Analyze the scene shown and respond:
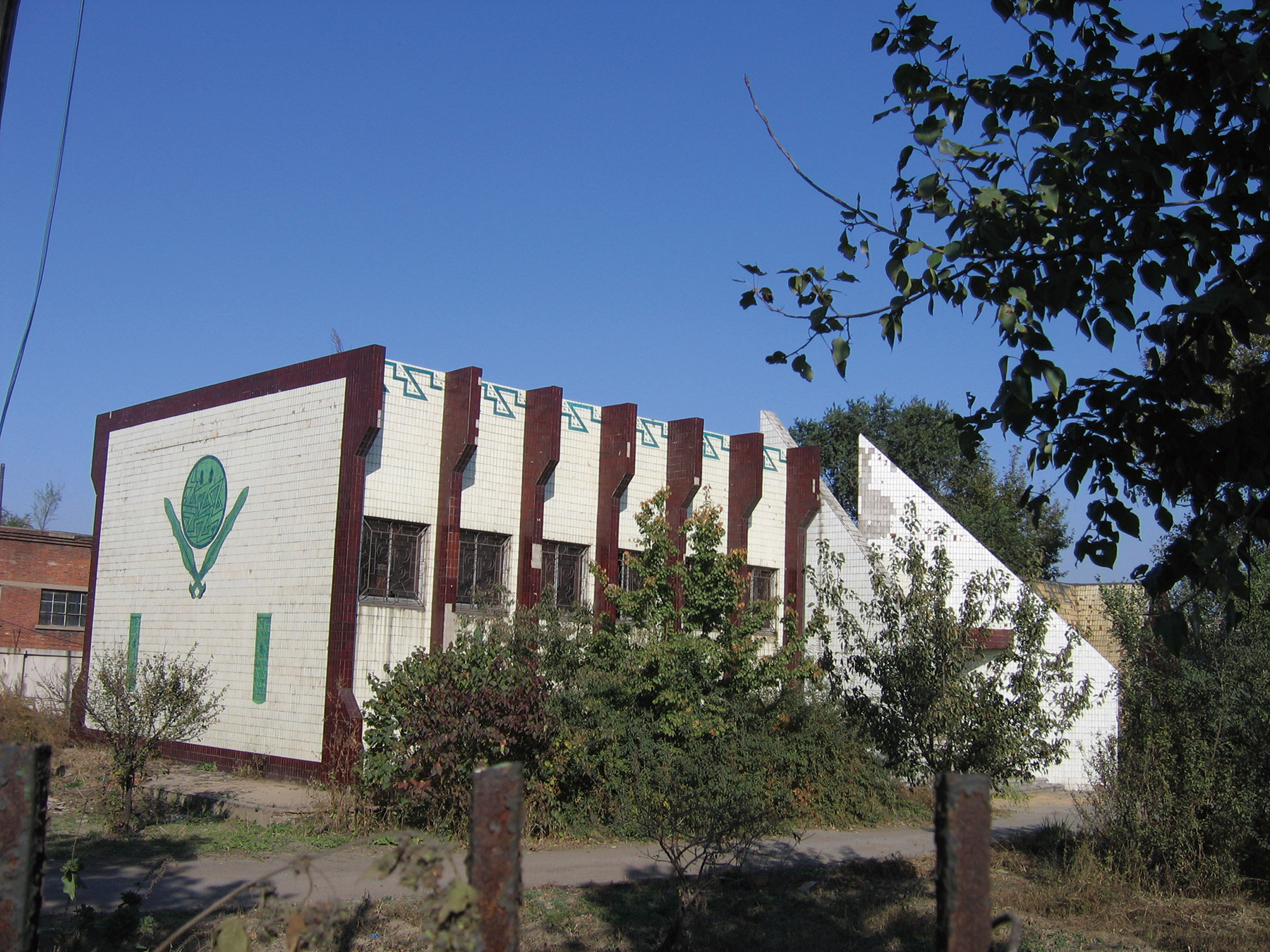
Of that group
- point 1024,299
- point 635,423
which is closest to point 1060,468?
point 1024,299

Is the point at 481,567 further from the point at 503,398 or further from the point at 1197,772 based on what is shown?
the point at 1197,772

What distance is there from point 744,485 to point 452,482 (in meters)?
7.29

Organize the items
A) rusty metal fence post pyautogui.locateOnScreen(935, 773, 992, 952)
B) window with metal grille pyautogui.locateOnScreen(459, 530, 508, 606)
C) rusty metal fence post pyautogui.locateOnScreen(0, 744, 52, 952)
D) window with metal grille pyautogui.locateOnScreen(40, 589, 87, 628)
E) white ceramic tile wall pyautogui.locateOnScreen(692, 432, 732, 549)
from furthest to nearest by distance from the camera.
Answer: window with metal grille pyautogui.locateOnScreen(40, 589, 87, 628) → white ceramic tile wall pyautogui.locateOnScreen(692, 432, 732, 549) → window with metal grille pyautogui.locateOnScreen(459, 530, 508, 606) → rusty metal fence post pyautogui.locateOnScreen(0, 744, 52, 952) → rusty metal fence post pyautogui.locateOnScreen(935, 773, 992, 952)

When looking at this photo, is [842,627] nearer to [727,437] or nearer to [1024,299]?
[1024,299]

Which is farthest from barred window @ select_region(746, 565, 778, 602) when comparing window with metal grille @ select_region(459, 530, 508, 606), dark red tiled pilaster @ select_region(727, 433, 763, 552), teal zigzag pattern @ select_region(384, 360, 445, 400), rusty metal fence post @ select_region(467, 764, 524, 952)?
rusty metal fence post @ select_region(467, 764, 524, 952)

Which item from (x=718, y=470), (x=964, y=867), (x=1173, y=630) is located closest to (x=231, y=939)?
(x=964, y=867)

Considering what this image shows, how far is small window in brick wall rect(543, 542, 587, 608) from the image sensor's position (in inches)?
747

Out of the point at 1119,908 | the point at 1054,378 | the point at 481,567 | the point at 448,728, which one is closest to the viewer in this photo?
the point at 1054,378

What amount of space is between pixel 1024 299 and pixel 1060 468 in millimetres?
1028

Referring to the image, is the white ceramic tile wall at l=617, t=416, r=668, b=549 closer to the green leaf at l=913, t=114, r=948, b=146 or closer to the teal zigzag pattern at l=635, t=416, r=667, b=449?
the teal zigzag pattern at l=635, t=416, r=667, b=449

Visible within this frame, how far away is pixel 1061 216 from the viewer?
5.28m

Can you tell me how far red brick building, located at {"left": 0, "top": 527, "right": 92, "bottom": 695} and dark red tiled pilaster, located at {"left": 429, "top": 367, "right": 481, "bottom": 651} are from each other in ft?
54.9

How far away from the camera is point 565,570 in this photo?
19.3 meters

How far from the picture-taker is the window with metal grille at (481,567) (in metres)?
17.6
